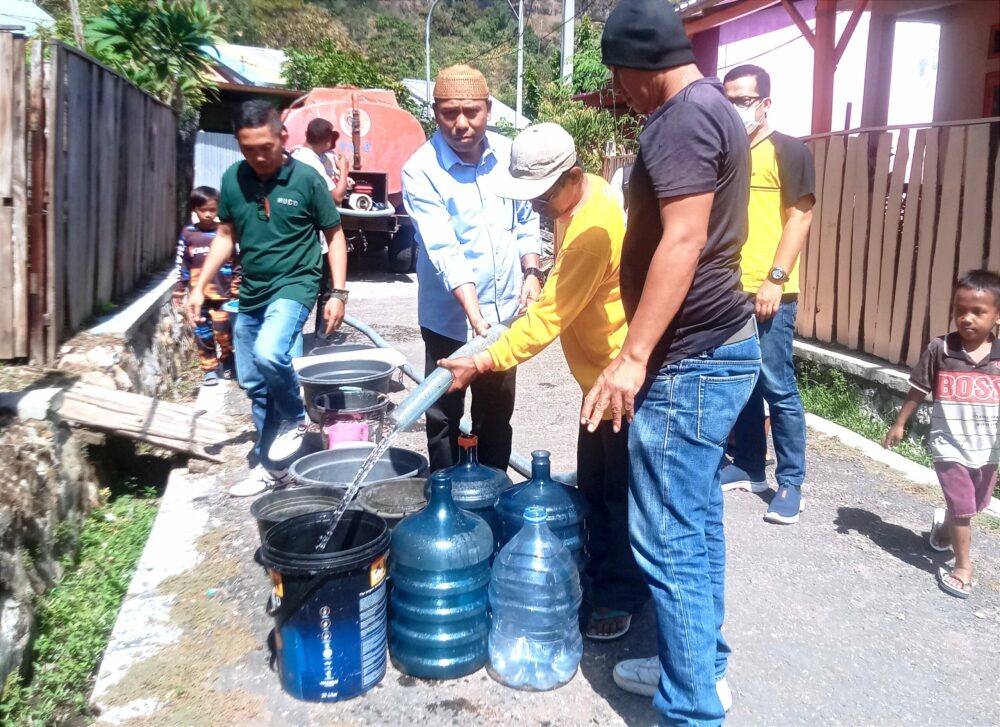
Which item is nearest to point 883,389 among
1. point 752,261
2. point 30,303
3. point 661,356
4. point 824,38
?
point 752,261

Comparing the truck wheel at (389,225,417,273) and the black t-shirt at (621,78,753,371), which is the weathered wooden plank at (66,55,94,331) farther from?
the truck wheel at (389,225,417,273)

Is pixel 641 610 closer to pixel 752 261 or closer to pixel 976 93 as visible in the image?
pixel 752 261

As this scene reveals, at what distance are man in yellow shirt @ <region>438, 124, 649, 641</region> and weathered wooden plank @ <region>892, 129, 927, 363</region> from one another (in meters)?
3.53

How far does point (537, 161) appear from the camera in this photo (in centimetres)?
281

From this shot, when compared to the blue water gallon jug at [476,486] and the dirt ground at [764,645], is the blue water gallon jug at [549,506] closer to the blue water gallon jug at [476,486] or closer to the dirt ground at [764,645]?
the blue water gallon jug at [476,486]

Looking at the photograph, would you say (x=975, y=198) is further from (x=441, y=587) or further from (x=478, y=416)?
(x=441, y=587)

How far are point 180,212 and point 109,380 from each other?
6844 mm

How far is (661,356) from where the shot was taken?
2.46 m

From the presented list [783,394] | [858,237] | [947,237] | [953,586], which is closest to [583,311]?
[783,394]

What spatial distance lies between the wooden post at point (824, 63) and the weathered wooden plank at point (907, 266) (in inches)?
113

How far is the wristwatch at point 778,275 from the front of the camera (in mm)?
4133

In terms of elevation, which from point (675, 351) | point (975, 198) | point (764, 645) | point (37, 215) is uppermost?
point (975, 198)

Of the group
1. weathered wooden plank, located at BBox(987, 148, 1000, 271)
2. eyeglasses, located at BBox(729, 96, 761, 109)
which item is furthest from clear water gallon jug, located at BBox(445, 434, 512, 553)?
weathered wooden plank, located at BBox(987, 148, 1000, 271)

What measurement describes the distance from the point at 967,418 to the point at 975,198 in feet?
7.43
